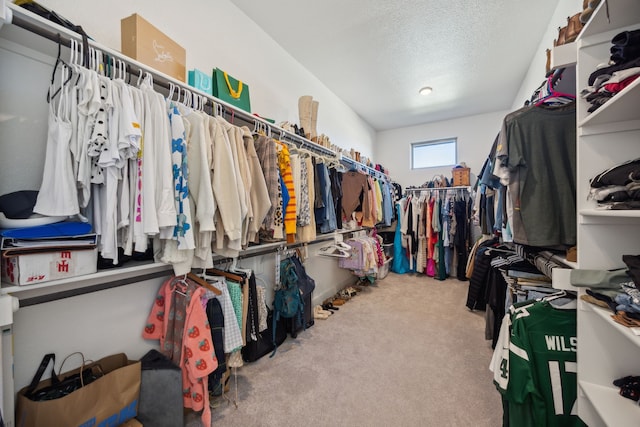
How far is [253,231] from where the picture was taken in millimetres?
1615

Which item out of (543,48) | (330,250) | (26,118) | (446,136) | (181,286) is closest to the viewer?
(26,118)

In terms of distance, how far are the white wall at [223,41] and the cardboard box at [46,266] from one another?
119cm

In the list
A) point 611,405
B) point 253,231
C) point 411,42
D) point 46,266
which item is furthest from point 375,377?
point 411,42

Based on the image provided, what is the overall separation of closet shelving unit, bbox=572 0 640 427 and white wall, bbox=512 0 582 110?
1285 millimetres

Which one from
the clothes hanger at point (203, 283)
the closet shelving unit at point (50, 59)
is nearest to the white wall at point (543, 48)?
the closet shelving unit at point (50, 59)

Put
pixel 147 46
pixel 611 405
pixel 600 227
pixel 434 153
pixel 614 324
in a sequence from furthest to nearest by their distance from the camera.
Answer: pixel 434 153 → pixel 147 46 → pixel 600 227 → pixel 611 405 → pixel 614 324

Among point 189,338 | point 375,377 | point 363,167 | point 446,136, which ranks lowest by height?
point 375,377

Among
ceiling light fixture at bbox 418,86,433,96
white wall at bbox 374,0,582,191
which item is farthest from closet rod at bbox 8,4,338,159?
white wall at bbox 374,0,582,191

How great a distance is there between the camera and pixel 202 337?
1.35 m

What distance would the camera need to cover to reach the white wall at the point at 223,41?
1.38m

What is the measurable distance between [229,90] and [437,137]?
14.9 feet

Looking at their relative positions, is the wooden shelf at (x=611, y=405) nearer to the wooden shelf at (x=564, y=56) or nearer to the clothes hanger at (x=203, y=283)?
the wooden shelf at (x=564, y=56)

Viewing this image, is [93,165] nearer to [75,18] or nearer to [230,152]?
[230,152]

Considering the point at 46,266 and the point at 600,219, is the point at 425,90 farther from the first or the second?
the point at 46,266
